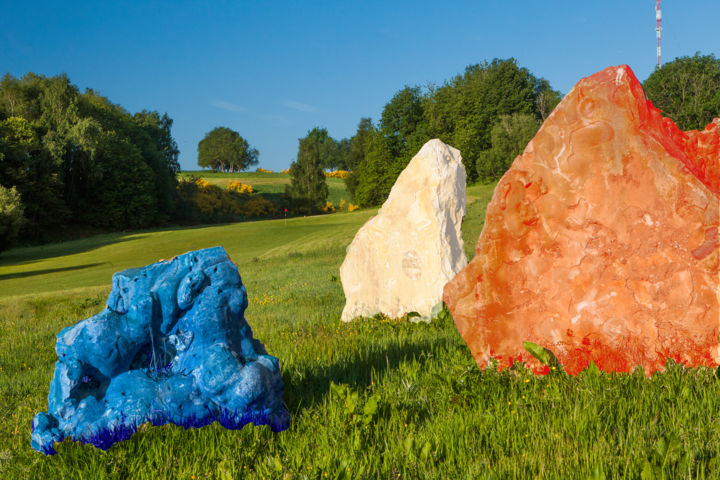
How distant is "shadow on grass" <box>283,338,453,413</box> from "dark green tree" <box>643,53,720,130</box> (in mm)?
59562

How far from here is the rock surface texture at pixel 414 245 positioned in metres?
8.35

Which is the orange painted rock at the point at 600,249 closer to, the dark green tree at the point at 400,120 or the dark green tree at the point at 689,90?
the dark green tree at the point at 689,90

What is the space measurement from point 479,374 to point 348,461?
2059 mm

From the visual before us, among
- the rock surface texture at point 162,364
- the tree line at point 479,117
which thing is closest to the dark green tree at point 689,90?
the tree line at point 479,117

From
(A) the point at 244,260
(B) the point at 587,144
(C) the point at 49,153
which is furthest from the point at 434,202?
(C) the point at 49,153

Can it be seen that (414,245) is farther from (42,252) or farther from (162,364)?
(42,252)

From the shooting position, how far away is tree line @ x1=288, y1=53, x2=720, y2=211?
56531 mm

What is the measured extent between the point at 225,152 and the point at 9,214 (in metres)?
97.7

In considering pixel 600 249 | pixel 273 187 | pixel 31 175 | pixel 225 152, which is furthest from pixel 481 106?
pixel 225 152

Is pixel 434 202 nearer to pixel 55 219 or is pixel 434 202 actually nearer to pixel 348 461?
pixel 348 461

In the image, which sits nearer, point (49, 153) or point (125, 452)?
point (125, 452)

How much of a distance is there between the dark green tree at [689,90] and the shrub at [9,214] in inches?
2454

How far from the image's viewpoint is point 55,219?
4969cm

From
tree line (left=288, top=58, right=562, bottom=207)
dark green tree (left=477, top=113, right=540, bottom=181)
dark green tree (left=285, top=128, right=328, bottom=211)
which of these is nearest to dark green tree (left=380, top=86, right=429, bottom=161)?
tree line (left=288, top=58, right=562, bottom=207)
